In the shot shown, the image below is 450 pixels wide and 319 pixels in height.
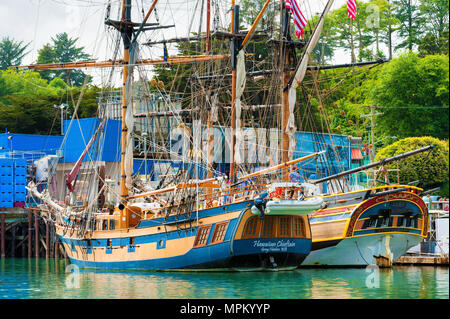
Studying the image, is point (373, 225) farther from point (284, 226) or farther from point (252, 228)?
point (252, 228)

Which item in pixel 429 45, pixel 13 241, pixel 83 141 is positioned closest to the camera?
pixel 13 241

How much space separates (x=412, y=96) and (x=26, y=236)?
106 ft

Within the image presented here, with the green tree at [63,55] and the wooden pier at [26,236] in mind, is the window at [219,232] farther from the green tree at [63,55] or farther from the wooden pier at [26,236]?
the green tree at [63,55]

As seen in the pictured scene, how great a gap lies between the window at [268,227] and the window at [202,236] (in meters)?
2.53

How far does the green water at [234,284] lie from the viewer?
27.9m

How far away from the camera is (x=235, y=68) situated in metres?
41.6

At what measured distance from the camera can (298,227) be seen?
36.5 meters

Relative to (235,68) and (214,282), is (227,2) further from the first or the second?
(214,282)

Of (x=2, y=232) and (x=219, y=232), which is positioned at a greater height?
(x=219, y=232)

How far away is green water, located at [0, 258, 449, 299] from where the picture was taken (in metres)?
27.9

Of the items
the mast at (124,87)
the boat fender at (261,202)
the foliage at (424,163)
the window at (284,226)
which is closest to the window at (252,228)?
the boat fender at (261,202)

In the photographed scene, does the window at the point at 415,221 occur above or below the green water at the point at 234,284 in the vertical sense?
above

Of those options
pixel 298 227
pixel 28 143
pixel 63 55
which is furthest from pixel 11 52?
pixel 298 227

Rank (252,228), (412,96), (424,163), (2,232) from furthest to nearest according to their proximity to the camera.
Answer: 1. (412,96)
2. (2,232)
3. (424,163)
4. (252,228)
